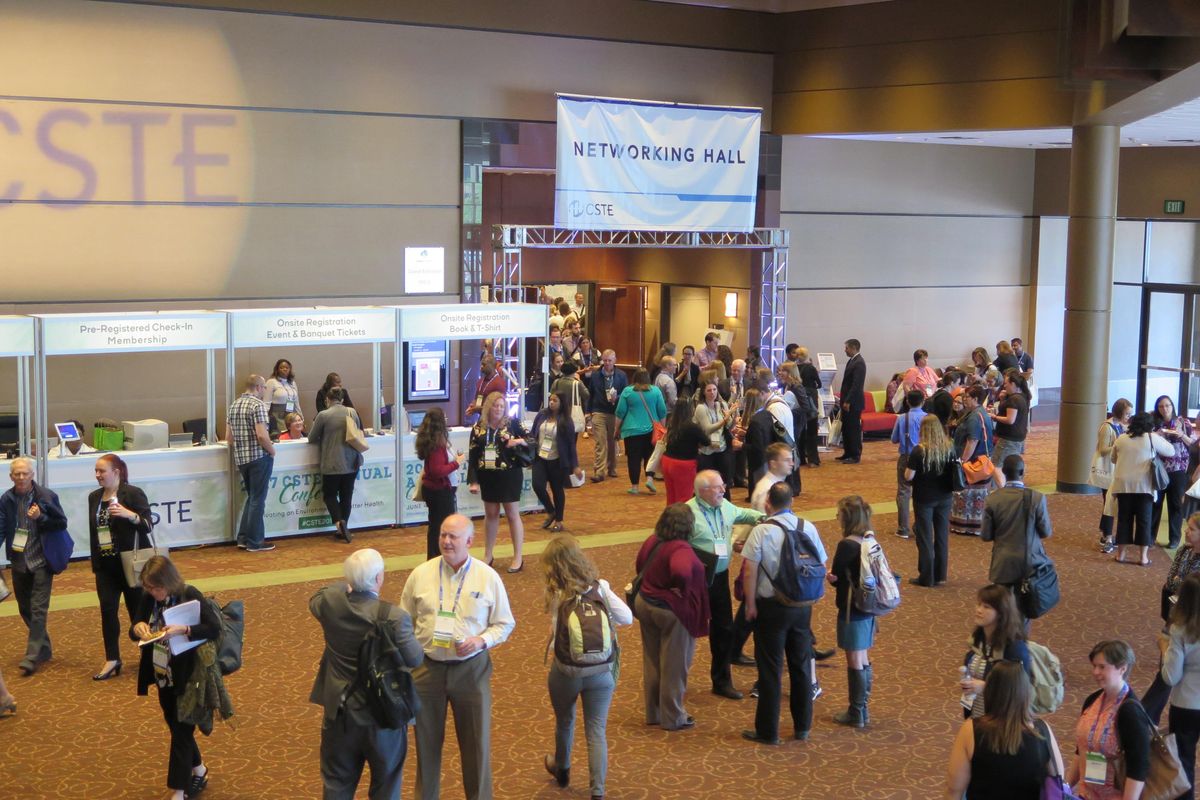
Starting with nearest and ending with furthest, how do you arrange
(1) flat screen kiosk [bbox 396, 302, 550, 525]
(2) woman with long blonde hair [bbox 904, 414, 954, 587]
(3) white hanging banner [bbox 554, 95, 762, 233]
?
(2) woman with long blonde hair [bbox 904, 414, 954, 587], (1) flat screen kiosk [bbox 396, 302, 550, 525], (3) white hanging banner [bbox 554, 95, 762, 233]

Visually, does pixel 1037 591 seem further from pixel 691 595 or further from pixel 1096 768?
pixel 1096 768

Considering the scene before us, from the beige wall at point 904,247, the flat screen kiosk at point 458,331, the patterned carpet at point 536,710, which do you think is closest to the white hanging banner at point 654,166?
the beige wall at point 904,247

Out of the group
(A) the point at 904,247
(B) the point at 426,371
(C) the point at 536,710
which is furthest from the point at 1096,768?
(A) the point at 904,247

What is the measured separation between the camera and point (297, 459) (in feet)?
38.1

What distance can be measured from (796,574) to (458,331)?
20.5ft

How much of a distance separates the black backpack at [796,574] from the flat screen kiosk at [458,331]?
5704 millimetres

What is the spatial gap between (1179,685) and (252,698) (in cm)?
484

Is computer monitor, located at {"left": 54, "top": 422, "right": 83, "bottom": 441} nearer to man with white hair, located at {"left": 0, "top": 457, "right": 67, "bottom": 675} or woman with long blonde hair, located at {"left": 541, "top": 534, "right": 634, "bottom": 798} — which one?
man with white hair, located at {"left": 0, "top": 457, "right": 67, "bottom": 675}

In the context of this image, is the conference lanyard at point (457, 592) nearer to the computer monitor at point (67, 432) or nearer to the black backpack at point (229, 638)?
the black backpack at point (229, 638)

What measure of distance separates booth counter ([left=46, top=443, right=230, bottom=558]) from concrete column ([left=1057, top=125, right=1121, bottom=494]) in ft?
29.1

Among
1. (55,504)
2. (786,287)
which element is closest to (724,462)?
(55,504)

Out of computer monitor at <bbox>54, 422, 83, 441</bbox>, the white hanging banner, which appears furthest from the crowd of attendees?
the white hanging banner

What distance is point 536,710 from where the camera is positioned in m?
7.46

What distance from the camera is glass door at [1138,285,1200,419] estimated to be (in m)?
18.5
